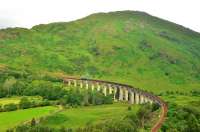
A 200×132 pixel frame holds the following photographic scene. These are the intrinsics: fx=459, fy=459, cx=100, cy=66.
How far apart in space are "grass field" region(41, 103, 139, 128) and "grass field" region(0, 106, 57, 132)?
266 inches

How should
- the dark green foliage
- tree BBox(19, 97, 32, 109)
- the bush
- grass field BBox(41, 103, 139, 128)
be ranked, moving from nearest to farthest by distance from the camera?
1. the dark green foliage
2. grass field BBox(41, 103, 139, 128)
3. the bush
4. tree BBox(19, 97, 32, 109)

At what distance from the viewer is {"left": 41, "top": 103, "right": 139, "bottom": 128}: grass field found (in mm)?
140250

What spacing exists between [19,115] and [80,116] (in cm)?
2038

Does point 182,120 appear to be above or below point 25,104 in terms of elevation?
below

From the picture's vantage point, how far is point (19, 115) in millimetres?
153250

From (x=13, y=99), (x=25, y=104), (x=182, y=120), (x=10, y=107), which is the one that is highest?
(x=13, y=99)

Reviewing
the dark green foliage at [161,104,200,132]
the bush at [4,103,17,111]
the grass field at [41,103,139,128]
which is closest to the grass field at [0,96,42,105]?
the bush at [4,103,17,111]

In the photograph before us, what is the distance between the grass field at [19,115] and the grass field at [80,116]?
6760 millimetres

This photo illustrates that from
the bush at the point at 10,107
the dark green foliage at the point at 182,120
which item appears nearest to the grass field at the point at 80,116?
the bush at the point at 10,107

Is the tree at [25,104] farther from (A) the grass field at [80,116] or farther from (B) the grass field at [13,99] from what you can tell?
(A) the grass field at [80,116]

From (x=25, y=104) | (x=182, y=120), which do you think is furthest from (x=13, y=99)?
(x=182, y=120)

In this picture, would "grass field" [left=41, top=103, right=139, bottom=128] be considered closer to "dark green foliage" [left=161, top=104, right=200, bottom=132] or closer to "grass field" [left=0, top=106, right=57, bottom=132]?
"grass field" [left=0, top=106, right=57, bottom=132]

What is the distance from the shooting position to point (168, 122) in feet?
373

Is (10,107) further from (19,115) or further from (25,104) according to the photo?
(19,115)
